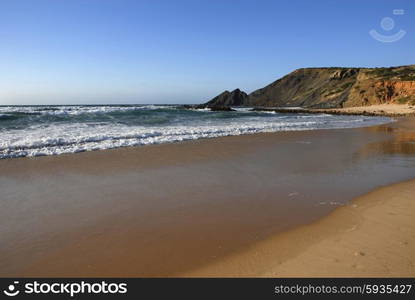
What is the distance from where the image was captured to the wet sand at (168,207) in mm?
3203

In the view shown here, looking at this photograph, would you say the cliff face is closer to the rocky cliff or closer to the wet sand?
the rocky cliff

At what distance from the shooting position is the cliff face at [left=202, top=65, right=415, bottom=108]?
4928 cm

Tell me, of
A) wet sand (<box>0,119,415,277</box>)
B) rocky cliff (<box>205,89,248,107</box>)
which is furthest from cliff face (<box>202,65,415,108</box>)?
wet sand (<box>0,119,415,277</box>)

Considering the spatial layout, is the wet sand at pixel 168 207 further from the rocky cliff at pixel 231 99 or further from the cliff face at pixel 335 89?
the rocky cliff at pixel 231 99

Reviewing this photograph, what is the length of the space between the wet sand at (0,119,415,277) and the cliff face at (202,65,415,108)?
44.2 meters

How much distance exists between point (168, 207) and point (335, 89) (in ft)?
239

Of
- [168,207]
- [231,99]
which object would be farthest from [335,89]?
[168,207]

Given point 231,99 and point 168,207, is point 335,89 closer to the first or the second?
point 231,99

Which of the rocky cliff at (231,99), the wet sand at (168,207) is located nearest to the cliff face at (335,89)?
the rocky cliff at (231,99)

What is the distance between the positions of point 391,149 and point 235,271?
32.6ft

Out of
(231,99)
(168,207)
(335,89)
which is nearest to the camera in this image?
(168,207)

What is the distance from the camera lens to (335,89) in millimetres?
69688

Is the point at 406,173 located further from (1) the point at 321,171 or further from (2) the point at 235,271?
(2) the point at 235,271

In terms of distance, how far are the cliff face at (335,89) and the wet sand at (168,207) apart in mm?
44174
